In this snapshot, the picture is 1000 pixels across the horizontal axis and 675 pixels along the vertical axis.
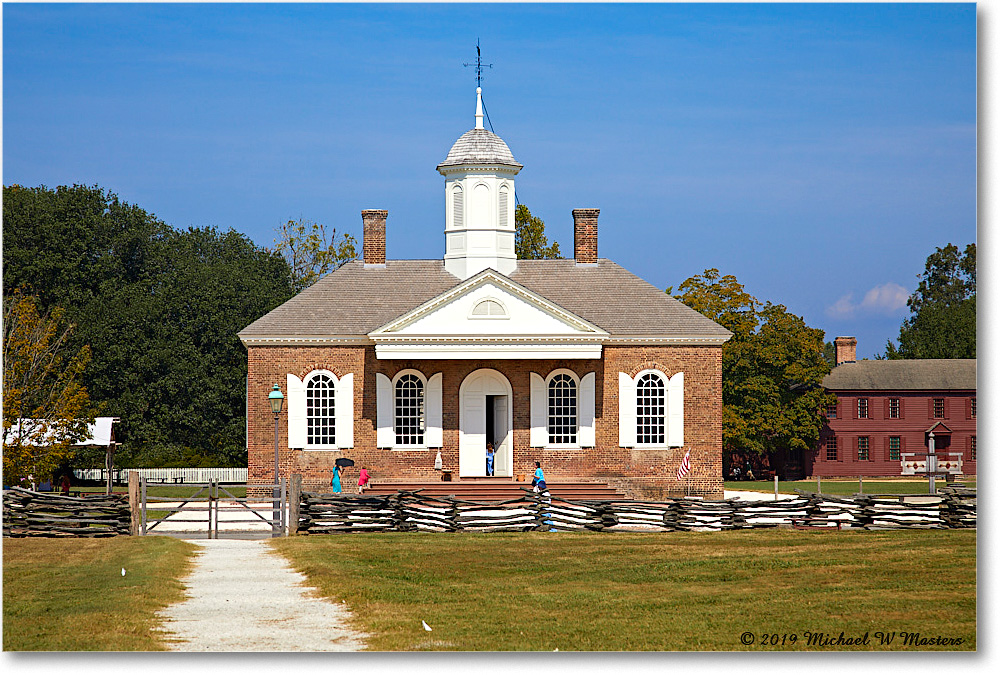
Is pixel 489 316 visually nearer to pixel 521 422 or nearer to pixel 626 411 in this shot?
pixel 521 422

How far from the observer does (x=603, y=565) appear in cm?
2039

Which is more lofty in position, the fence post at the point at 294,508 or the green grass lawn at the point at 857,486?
the fence post at the point at 294,508

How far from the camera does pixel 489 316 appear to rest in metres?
35.0

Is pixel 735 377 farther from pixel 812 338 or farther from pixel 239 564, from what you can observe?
pixel 239 564

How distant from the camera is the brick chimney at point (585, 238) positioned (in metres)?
39.2

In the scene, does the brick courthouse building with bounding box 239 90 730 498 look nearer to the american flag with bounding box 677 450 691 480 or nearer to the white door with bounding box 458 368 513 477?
the white door with bounding box 458 368 513 477

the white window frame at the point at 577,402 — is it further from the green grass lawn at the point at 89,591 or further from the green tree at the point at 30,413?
the green grass lawn at the point at 89,591

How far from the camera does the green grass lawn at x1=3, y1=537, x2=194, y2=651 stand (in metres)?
14.3

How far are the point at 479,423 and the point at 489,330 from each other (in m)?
2.74

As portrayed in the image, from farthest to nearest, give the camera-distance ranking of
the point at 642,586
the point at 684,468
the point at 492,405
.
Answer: the point at 492,405
the point at 684,468
the point at 642,586

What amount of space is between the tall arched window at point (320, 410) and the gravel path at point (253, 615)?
15.7 m

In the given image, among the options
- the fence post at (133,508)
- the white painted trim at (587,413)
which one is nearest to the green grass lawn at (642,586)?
the fence post at (133,508)

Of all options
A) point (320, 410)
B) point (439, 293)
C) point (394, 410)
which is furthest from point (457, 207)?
point (320, 410)

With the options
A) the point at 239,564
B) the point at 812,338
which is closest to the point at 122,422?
the point at 812,338
